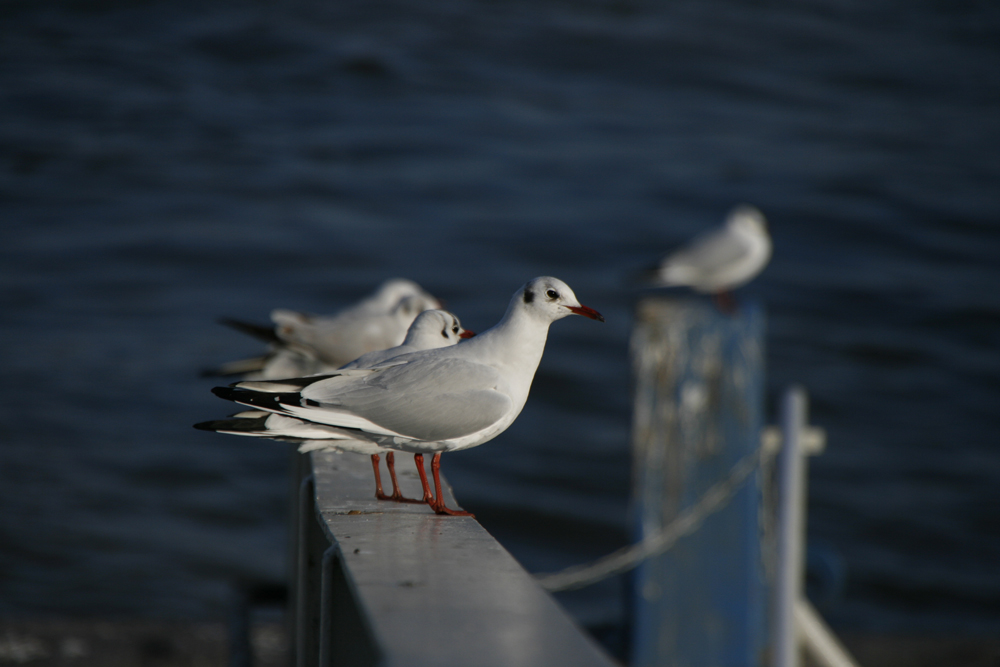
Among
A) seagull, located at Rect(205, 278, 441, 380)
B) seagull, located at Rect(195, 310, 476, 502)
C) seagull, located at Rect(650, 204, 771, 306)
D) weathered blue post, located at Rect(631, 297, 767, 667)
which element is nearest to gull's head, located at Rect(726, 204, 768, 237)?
seagull, located at Rect(650, 204, 771, 306)

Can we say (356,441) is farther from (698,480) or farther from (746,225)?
(746,225)

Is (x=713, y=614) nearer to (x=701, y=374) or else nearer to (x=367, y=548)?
(x=701, y=374)

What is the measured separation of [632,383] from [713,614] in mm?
1216

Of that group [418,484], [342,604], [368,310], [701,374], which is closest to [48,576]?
[368,310]

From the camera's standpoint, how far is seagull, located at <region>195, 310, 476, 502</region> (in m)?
2.01

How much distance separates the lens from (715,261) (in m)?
9.17

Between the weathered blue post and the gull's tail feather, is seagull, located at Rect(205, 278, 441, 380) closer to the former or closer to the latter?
the gull's tail feather

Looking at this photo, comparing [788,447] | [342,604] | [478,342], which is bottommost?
[788,447]

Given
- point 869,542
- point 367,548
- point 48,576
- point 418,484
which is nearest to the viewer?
point 367,548

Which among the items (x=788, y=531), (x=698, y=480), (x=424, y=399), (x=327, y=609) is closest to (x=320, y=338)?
(x=424, y=399)

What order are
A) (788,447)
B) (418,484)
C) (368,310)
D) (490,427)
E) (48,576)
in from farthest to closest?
1. (48,576)
2. (788,447)
3. (368,310)
4. (418,484)
5. (490,427)

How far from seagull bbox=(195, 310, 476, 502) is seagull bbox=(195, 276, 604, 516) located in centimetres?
2

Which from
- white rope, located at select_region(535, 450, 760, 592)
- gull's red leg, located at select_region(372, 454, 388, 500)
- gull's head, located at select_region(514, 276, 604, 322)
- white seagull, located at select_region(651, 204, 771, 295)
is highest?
gull's head, located at select_region(514, 276, 604, 322)

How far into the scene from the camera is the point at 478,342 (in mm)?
2213
